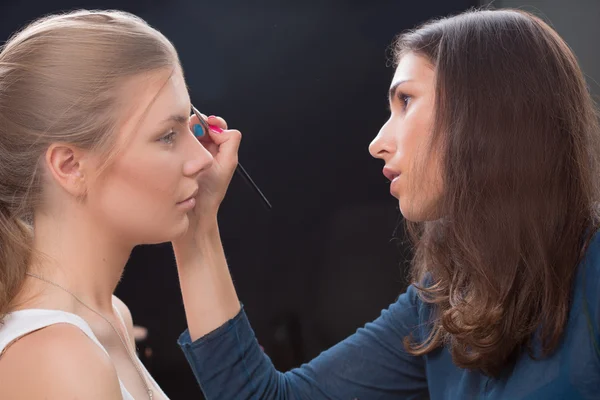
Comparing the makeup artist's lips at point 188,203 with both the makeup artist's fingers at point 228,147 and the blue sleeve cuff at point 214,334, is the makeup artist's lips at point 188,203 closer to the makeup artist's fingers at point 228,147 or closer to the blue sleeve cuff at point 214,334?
the makeup artist's fingers at point 228,147

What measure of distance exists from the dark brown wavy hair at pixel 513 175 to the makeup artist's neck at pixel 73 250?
0.52 m

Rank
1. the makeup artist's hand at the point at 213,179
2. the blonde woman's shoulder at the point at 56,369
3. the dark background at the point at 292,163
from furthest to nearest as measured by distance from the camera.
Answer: the dark background at the point at 292,163 < the makeup artist's hand at the point at 213,179 < the blonde woman's shoulder at the point at 56,369

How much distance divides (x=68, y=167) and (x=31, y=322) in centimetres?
22

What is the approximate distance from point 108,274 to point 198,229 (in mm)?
195

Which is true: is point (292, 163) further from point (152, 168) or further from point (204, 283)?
point (152, 168)

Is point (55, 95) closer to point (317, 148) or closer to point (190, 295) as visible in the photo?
point (190, 295)

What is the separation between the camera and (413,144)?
1.27 m

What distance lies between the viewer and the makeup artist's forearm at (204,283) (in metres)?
1.37

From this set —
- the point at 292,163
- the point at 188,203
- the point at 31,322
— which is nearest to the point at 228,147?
the point at 188,203

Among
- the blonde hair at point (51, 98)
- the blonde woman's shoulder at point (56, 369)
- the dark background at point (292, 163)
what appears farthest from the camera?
the dark background at point (292, 163)

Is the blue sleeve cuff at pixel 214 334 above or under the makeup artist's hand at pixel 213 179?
under

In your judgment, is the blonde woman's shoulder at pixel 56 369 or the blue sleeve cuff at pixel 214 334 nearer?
the blonde woman's shoulder at pixel 56 369

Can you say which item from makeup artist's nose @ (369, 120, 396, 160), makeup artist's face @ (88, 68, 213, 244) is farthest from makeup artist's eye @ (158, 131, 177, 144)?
makeup artist's nose @ (369, 120, 396, 160)

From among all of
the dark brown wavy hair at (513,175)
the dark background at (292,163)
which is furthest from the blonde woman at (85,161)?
the dark background at (292,163)
